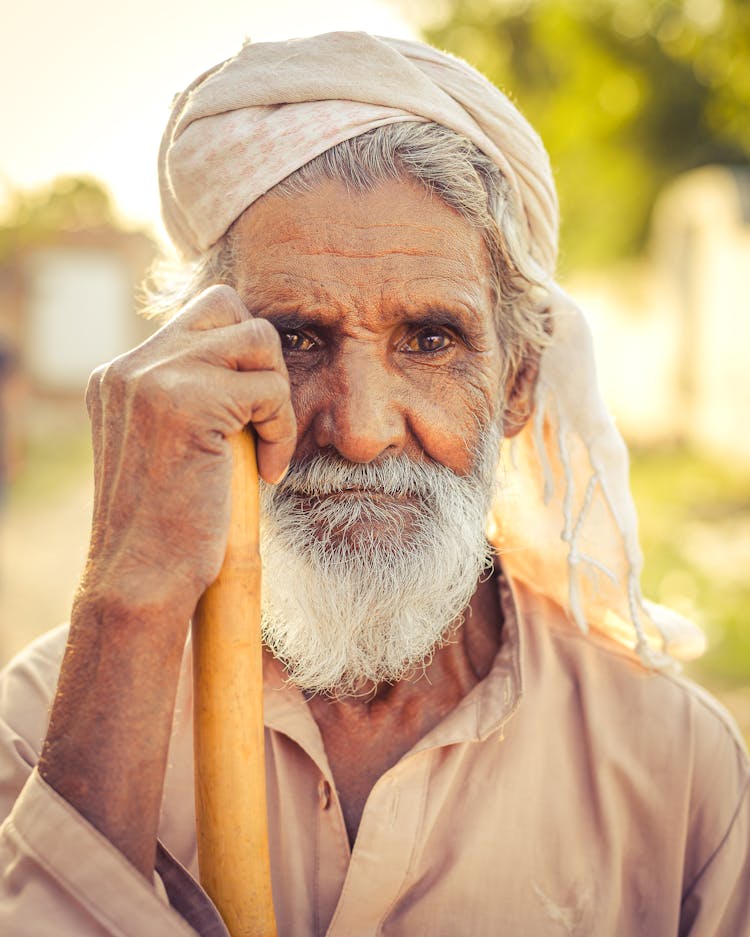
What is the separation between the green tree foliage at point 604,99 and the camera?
21031 mm

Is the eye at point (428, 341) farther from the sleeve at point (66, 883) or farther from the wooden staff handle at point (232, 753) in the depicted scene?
the sleeve at point (66, 883)

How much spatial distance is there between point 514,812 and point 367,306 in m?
1.13

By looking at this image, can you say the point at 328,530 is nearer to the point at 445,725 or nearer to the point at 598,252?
the point at 445,725

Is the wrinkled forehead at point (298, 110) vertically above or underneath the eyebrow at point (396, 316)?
above

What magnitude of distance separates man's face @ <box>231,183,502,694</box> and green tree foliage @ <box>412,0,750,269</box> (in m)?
19.4

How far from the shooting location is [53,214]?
87.2 feet

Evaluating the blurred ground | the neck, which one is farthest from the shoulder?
the blurred ground

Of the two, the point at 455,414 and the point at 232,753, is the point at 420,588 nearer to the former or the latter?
the point at 455,414

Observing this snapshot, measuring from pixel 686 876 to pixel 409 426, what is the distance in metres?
1.16

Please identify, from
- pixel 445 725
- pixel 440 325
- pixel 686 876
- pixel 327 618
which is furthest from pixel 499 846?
pixel 440 325

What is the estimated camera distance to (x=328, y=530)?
7.04 feet

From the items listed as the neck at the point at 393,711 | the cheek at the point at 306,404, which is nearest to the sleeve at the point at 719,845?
the neck at the point at 393,711

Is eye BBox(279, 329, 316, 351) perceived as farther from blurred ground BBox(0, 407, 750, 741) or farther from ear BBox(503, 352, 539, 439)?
blurred ground BBox(0, 407, 750, 741)

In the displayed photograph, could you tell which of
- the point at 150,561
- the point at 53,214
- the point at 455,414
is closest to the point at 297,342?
the point at 455,414
